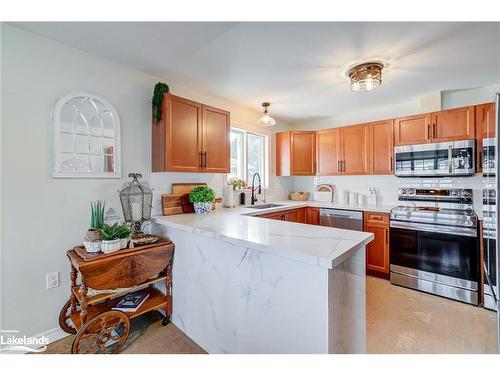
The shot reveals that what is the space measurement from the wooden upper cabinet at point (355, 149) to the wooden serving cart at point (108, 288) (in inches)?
111

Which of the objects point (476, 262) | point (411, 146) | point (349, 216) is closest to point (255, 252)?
point (349, 216)

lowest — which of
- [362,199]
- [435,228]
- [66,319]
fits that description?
[66,319]

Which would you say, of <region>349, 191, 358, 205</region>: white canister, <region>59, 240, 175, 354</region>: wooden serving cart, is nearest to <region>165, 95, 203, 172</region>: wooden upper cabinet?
<region>59, 240, 175, 354</region>: wooden serving cart

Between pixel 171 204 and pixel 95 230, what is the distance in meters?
0.88

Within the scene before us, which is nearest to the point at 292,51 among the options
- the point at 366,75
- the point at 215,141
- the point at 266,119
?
the point at 366,75

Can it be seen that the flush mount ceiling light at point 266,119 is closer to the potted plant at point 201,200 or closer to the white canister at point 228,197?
the white canister at point 228,197

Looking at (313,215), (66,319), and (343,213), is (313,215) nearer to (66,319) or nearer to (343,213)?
(343,213)

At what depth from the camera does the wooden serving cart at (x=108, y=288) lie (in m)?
1.53

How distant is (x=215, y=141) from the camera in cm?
272

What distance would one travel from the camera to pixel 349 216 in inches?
124

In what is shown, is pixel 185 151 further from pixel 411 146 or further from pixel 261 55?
pixel 411 146

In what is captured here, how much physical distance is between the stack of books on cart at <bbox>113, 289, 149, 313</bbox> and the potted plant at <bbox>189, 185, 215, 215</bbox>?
0.94 metres

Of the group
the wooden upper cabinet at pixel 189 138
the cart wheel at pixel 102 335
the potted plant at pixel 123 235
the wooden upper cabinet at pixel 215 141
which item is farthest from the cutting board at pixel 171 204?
the cart wheel at pixel 102 335

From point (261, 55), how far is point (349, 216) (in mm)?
2328
